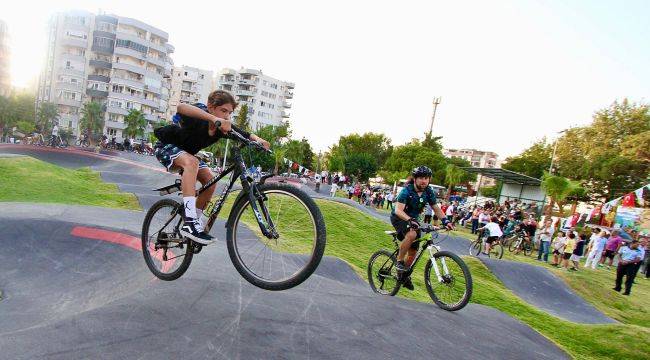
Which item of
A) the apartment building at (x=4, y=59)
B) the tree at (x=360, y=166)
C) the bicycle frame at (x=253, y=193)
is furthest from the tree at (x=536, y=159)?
the apartment building at (x=4, y=59)

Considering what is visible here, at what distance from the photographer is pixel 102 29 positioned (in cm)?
8612

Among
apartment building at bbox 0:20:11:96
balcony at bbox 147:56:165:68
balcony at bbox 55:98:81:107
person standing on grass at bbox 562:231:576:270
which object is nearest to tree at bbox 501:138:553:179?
person standing on grass at bbox 562:231:576:270

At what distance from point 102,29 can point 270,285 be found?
99704 mm

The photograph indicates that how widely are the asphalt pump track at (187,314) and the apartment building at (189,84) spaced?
120449 millimetres

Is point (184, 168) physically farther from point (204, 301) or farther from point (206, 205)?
point (204, 301)

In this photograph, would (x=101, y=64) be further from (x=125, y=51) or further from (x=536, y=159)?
(x=536, y=159)

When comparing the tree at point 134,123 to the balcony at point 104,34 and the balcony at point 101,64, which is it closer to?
the balcony at point 101,64

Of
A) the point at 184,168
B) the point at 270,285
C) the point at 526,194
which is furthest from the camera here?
the point at 526,194

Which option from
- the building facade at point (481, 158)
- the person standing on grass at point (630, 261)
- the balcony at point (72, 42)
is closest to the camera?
the person standing on grass at point (630, 261)

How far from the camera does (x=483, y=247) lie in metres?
19.0

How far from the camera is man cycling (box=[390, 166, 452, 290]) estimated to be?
6.27 meters

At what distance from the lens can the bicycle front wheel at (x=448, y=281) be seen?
6002mm

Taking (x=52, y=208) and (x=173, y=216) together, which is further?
(x=52, y=208)

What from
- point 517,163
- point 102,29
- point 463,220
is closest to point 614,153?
point 463,220
